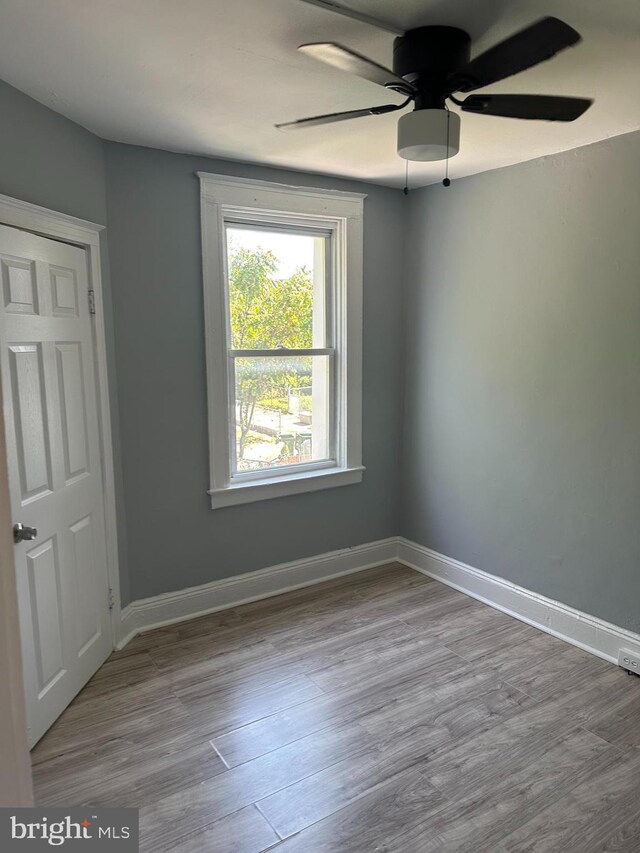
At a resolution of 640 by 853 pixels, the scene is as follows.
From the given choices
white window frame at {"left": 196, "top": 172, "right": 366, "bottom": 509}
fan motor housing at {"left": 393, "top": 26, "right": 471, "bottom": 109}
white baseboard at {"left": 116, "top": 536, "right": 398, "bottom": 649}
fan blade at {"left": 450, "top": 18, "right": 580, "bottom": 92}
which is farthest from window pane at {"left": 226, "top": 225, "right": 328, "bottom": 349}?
fan blade at {"left": 450, "top": 18, "right": 580, "bottom": 92}

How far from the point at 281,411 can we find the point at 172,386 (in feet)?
2.43

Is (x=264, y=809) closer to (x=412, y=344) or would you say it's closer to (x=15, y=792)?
(x=15, y=792)

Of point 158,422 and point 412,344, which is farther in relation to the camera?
point 412,344

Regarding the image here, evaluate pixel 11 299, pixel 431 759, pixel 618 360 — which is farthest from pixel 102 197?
pixel 431 759

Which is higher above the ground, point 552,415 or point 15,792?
point 552,415

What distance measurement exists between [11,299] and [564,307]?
2.53 meters

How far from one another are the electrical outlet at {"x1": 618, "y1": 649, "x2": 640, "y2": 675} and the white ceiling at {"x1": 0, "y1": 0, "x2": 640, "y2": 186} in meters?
2.41

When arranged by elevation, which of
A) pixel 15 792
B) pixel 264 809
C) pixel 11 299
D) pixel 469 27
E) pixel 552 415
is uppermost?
pixel 469 27

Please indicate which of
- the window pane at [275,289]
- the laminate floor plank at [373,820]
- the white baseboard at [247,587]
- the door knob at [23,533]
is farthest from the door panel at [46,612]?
the window pane at [275,289]

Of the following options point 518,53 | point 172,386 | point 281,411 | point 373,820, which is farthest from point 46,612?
point 518,53

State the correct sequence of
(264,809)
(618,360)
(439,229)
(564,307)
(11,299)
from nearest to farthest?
(264,809)
(11,299)
(618,360)
(564,307)
(439,229)

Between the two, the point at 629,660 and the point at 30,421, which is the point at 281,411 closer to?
the point at 30,421

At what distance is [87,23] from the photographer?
5.43 ft

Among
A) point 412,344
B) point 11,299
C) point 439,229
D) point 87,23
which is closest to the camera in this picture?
point 87,23
